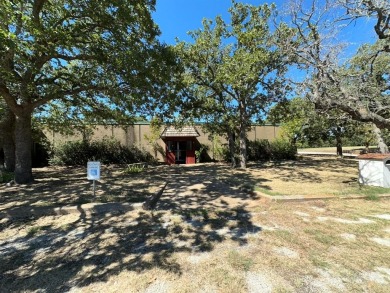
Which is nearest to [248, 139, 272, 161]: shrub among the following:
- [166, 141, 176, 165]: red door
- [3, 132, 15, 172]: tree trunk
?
[166, 141, 176, 165]: red door

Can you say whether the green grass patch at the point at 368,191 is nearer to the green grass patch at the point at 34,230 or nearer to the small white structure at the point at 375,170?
the small white structure at the point at 375,170

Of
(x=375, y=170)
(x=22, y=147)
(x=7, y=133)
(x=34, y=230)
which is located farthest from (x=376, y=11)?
(x=7, y=133)

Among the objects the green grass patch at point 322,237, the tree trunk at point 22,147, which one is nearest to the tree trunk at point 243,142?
the tree trunk at point 22,147

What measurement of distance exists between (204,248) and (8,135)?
12.5m

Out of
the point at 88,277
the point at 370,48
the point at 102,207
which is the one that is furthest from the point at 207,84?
the point at 88,277

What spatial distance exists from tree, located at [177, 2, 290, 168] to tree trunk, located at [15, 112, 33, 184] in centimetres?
732

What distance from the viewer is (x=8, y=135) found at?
39.9ft

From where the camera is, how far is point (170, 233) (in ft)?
15.2

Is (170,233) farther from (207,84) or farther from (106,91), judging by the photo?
(207,84)

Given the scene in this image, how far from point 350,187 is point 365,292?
629 centimetres

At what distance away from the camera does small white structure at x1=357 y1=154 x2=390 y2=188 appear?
26.5ft

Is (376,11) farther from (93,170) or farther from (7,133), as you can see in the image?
(7,133)

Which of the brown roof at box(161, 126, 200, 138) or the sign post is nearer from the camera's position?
the sign post

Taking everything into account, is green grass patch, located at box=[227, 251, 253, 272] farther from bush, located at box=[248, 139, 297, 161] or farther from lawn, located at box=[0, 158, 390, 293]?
bush, located at box=[248, 139, 297, 161]
